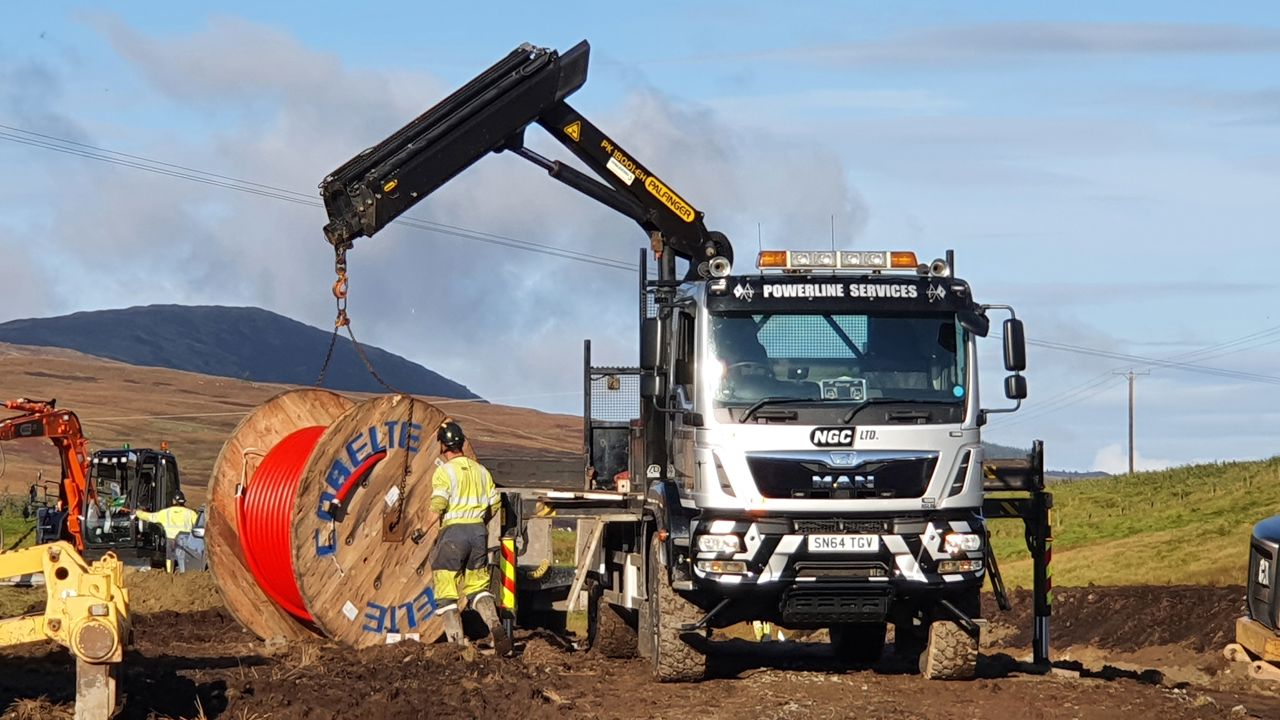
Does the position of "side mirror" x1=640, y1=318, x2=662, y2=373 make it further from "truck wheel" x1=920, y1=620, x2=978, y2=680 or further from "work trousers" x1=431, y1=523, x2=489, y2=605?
"truck wheel" x1=920, y1=620, x2=978, y2=680

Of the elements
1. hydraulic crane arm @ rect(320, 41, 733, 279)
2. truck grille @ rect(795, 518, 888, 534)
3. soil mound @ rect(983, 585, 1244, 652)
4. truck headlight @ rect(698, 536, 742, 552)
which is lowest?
soil mound @ rect(983, 585, 1244, 652)

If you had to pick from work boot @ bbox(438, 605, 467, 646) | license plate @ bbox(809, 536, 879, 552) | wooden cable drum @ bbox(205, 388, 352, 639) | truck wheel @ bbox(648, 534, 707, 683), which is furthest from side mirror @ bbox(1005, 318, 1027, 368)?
wooden cable drum @ bbox(205, 388, 352, 639)

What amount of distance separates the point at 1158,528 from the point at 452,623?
26.7 m

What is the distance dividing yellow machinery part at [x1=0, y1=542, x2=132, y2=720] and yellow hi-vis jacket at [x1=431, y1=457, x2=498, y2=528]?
5808 millimetres

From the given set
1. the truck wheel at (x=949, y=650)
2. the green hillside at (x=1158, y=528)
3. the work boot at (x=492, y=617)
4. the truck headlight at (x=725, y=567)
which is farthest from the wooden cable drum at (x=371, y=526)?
the green hillside at (x=1158, y=528)

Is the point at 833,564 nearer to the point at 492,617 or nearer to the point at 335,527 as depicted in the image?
the point at 492,617

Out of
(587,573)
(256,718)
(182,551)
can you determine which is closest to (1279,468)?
(182,551)

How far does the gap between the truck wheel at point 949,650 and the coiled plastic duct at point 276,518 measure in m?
6.11

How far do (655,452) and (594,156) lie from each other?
198 inches

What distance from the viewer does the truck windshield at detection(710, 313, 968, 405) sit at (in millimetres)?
14414

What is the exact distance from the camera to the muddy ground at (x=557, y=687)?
41.8 feet

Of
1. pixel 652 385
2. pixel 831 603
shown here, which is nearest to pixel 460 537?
pixel 652 385

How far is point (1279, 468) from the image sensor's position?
4403 cm

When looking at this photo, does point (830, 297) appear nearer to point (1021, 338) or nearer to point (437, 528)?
point (1021, 338)
